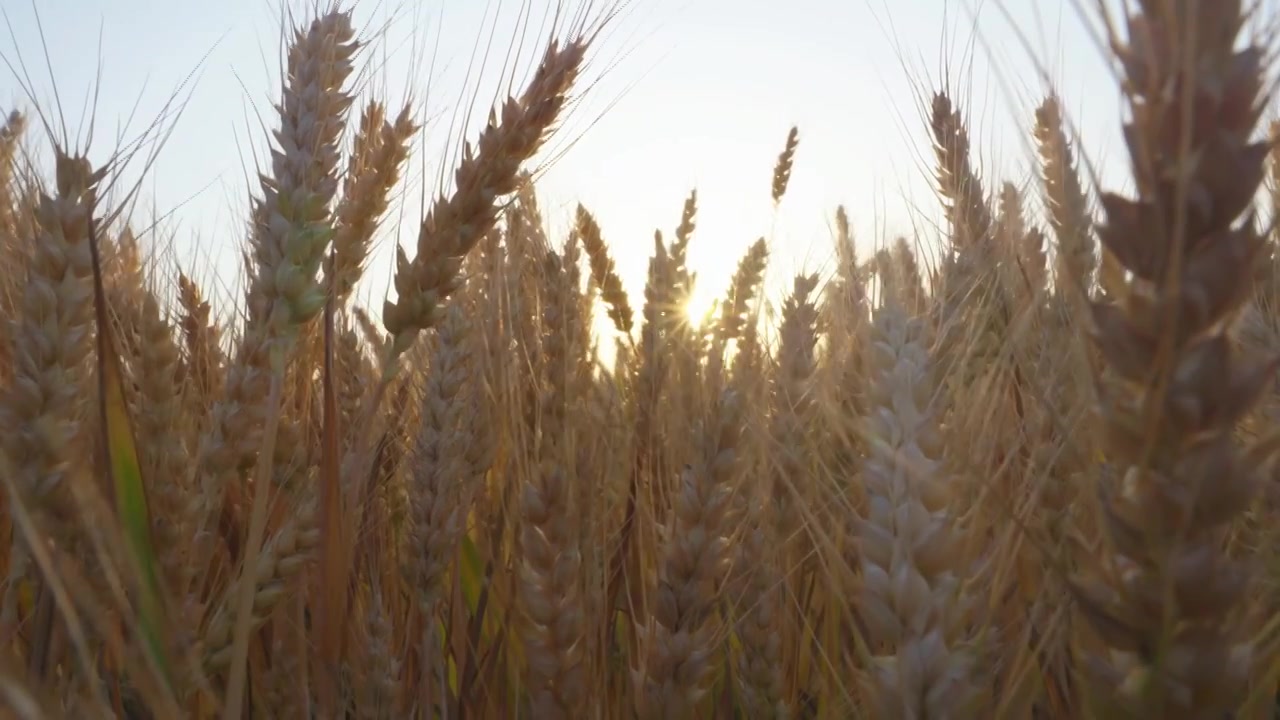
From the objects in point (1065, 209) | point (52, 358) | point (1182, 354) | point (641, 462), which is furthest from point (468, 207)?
point (1182, 354)

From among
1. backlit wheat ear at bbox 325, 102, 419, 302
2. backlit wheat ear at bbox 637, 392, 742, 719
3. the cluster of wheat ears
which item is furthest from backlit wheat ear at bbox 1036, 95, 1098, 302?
backlit wheat ear at bbox 325, 102, 419, 302

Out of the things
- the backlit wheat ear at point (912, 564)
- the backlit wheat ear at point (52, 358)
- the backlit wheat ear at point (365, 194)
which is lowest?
the backlit wheat ear at point (912, 564)

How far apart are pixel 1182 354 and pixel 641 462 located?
4.27ft

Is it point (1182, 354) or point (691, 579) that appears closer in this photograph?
point (1182, 354)

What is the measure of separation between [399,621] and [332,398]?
0.64m

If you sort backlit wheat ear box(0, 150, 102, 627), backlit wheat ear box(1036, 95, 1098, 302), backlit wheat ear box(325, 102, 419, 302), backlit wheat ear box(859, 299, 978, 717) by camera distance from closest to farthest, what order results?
backlit wheat ear box(1036, 95, 1098, 302) → backlit wheat ear box(859, 299, 978, 717) → backlit wheat ear box(0, 150, 102, 627) → backlit wheat ear box(325, 102, 419, 302)

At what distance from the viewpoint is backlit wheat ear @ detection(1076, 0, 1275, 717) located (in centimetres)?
56

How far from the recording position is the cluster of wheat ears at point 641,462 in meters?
0.58

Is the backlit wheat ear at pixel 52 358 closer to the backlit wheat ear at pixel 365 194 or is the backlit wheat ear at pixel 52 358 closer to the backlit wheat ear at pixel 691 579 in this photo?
the backlit wheat ear at pixel 365 194

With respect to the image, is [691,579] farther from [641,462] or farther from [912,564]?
[641,462]

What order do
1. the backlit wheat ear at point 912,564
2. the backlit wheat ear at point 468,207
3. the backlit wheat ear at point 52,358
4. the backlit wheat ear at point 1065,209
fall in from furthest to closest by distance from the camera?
the backlit wheat ear at point 468,207 < the backlit wheat ear at point 52,358 < the backlit wheat ear at point 912,564 < the backlit wheat ear at point 1065,209

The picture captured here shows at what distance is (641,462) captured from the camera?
5.95 ft

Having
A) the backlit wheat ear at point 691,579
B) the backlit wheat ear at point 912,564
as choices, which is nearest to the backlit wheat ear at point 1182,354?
the backlit wheat ear at point 912,564

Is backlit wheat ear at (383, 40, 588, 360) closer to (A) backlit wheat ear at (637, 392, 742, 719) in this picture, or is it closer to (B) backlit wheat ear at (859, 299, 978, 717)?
(A) backlit wheat ear at (637, 392, 742, 719)
